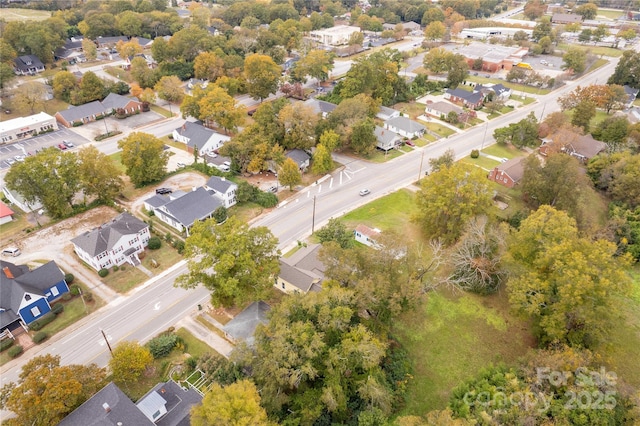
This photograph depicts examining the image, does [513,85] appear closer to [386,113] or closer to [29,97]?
[386,113]

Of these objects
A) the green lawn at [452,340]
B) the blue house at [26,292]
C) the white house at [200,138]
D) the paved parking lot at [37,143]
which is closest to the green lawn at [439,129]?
the white house at [200,138]

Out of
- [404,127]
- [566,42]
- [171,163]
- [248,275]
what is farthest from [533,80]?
[248,275]

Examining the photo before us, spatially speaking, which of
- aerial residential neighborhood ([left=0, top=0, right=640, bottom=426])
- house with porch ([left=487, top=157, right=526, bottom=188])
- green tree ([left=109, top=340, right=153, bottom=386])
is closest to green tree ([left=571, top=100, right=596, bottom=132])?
aerial residential neighborhood ([left=0, top=0, right=640, bottom=426])

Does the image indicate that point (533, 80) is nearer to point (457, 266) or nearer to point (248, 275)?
point (457, 266)

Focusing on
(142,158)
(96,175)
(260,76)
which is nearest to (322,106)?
(260,76)

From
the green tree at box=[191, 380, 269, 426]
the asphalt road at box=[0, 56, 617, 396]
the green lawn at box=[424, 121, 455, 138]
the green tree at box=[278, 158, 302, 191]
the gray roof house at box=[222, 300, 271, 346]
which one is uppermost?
the green tree at box=[191, 380, 269, 426]

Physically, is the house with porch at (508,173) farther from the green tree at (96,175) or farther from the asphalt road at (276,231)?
the green tree at (96,175)

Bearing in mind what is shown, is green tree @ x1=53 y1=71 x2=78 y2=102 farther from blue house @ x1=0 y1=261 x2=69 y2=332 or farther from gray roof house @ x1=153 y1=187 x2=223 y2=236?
blue house @ x1=0 y1=261 x2=69 y2=332
